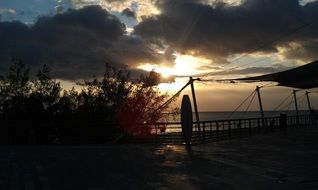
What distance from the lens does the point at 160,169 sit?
47.5 feet

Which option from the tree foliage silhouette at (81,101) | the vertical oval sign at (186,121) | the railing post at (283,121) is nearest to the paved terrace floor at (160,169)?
the vertical oval sign at (186,121)

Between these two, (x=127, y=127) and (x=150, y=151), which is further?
(x=127, y=127)

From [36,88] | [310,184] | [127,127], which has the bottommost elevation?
[310,184]

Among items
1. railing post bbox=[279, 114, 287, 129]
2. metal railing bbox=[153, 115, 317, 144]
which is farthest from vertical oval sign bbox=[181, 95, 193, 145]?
railing post bbox=[279, 114, 287, 129]

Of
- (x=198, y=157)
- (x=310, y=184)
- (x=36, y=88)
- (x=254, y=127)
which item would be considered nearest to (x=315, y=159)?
(x=198, y=157)

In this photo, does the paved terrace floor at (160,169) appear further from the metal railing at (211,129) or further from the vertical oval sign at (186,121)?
the metal railing at (211,129)

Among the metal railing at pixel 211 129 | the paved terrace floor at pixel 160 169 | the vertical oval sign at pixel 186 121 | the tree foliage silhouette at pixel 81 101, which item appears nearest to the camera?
the paved terrace floor at pixel 160 169

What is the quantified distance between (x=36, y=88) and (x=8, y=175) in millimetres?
27292

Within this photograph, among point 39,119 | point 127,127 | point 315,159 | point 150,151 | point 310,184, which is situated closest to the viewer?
point 310,184

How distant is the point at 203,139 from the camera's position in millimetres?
26078

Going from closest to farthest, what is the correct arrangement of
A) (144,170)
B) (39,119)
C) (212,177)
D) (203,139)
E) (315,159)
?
1. (212,177)
2. (144,170)
3. (315,159)
4. (203,139)
5. (39,119)

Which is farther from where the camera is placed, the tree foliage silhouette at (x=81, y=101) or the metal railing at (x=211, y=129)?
the tree foliage silhouette at (x=81, y=101)

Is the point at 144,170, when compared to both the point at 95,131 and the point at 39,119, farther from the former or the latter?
the point at 39,119

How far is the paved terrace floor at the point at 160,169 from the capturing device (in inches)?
463
